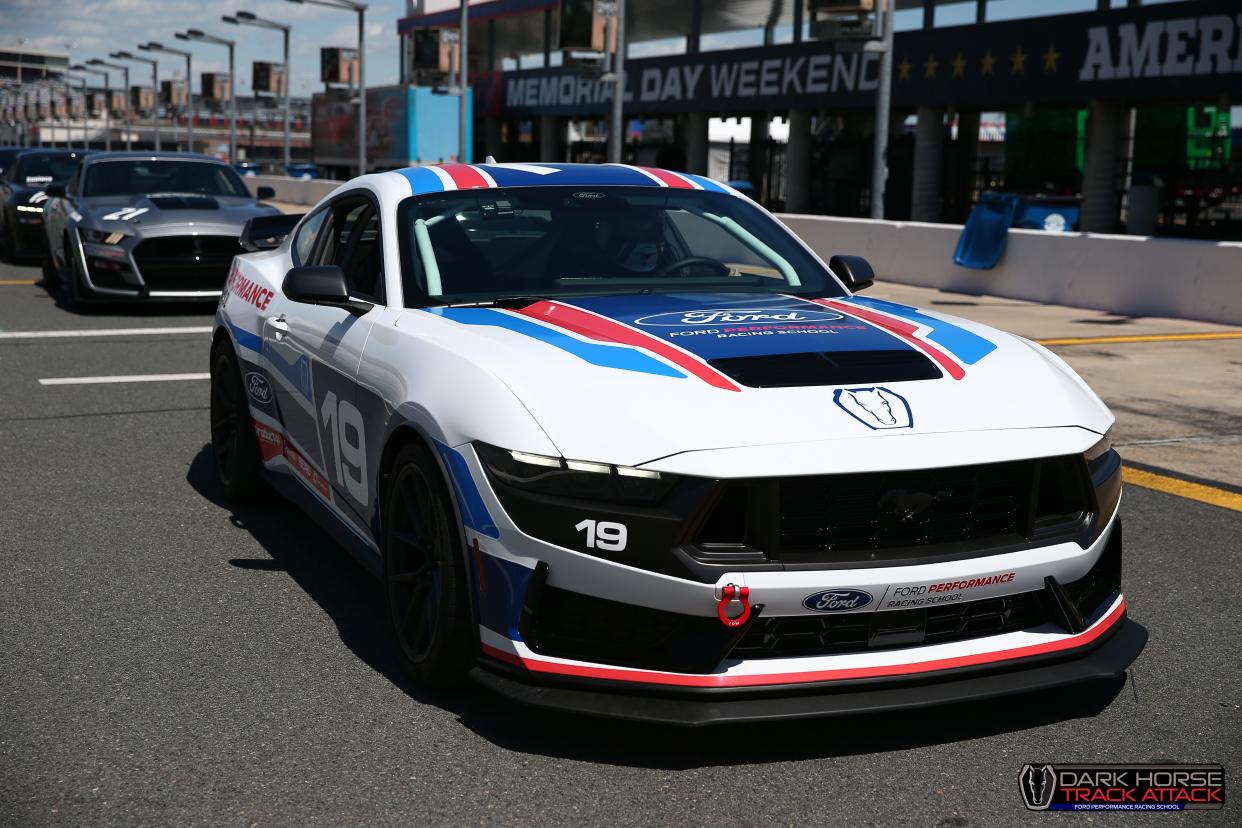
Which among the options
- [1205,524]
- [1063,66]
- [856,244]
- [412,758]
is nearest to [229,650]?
[412,758]

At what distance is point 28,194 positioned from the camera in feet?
64.3

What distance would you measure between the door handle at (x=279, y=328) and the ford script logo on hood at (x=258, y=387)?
23 centimetres

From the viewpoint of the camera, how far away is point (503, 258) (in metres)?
4.83

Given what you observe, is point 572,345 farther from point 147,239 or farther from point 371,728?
point 147,239

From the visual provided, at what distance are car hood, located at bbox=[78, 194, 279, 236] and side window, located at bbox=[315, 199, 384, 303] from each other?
838 centimetres

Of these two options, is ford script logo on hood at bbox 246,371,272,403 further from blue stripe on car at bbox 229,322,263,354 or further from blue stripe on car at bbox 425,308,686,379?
blue stripe on car at bbox 425,308,686,379

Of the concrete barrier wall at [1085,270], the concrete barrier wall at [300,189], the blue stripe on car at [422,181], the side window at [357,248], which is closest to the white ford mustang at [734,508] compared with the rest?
the side window at [357,248]

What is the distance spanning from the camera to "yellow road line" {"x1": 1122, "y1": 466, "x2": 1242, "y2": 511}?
6754 millimetres

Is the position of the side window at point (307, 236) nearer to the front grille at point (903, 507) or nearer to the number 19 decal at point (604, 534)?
the number 19 decal at point (604, 534)

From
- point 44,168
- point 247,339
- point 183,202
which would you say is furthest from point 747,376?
point 44,168

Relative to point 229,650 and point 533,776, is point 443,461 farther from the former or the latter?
point 229,650

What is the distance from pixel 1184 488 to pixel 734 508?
4432 mm

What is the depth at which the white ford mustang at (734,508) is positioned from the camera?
11.0ft

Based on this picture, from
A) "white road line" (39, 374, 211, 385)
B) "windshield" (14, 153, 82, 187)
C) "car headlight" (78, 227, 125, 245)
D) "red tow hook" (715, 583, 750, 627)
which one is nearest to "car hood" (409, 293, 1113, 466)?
"red tow hook" (715, 583, 750, 627)
